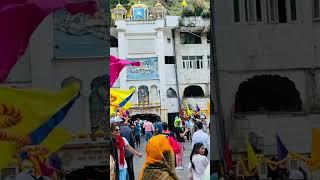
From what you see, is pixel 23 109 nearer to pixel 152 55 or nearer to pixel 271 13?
pixel 271 13

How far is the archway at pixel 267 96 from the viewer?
2967 mm

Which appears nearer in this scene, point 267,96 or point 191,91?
point 267,96

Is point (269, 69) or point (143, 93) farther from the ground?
point (143, 93)

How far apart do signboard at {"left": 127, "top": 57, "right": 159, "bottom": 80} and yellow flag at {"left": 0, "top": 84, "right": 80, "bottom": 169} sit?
65.2 ft

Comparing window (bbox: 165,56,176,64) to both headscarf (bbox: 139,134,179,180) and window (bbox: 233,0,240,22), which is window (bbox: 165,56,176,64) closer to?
headscarf (bbox: 139,134,179,180)

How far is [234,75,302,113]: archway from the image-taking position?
2.97 metres

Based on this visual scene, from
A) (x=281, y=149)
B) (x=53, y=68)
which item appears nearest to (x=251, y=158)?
(x=281, y=149)

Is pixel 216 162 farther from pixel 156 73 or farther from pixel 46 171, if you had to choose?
pixel 156 73

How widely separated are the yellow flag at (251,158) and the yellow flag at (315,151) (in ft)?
1.12

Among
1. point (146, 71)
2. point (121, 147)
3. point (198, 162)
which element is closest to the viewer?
point (198, 162)

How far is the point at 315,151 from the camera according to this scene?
299 centimetres

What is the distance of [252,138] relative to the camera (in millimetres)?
2959

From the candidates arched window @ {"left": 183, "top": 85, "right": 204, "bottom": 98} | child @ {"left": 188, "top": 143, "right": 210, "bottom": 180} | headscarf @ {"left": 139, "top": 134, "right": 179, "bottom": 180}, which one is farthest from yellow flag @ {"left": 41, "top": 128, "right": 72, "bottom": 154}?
arched window @ {"left": 183, "top": 85, "right": 204, "bottom": 98}

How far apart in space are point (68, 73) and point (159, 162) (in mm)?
2131
